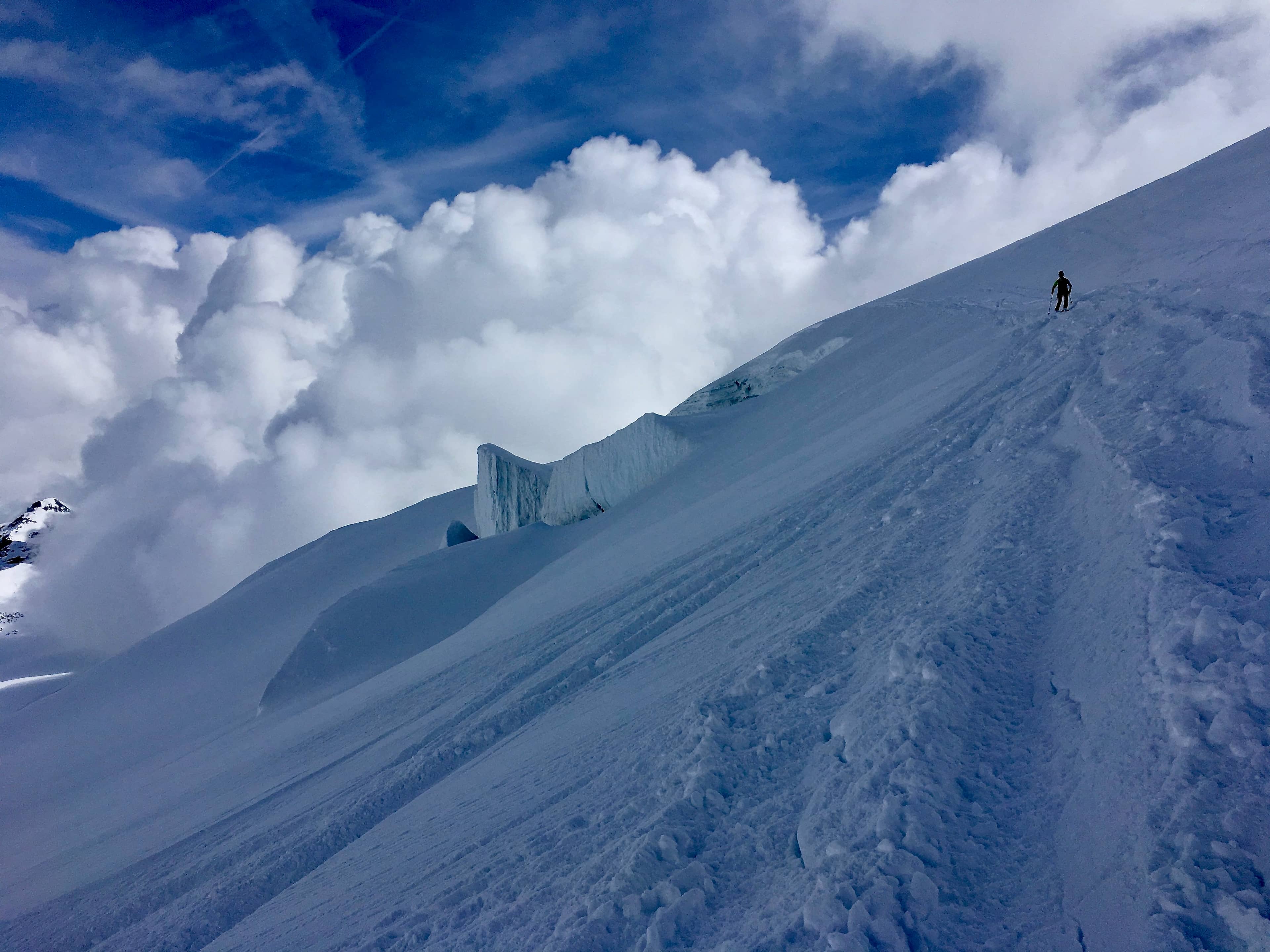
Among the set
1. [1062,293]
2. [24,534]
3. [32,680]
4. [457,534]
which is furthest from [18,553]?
[1062,293]

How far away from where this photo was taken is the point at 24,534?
186500mm

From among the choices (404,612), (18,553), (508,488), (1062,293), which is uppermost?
(18,553)

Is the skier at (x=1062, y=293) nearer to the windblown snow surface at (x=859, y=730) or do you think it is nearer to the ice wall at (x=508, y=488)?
the windblown snow surface at (x=859, y=730)

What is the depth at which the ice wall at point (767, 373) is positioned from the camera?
22.8 metres

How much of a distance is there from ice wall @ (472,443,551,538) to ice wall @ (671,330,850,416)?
226 inches

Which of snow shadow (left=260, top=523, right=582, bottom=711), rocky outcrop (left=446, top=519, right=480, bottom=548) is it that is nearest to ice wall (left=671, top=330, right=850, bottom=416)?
snow shadow (left=260, top=523, right=582, bottom=711)

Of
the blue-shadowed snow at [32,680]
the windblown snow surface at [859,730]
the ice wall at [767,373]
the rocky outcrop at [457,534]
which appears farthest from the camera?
the blue-shadowed snow at [32,680]

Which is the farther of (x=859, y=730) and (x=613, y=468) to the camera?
(x=613, y=468)

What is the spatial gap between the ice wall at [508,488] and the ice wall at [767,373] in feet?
18.9

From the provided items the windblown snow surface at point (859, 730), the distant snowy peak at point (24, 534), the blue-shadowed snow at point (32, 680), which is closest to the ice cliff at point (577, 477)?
the windblown snow surface at point (859, 730)

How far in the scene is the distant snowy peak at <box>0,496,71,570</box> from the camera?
156 m

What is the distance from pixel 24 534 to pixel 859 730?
242110 millimetres

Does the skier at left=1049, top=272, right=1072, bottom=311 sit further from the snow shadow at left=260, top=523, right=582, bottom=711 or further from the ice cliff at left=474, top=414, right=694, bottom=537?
the snow shadow at left=260, top=523, right=582, bottom=711

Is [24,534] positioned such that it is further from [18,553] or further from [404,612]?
[404,612]
